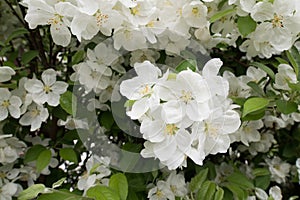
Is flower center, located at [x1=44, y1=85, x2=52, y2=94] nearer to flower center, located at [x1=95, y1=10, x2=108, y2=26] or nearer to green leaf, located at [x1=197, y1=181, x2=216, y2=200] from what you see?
flower center, located at [x1=95, y1=10, x2=108, y2=26]

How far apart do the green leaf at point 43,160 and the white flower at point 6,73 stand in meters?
0.22

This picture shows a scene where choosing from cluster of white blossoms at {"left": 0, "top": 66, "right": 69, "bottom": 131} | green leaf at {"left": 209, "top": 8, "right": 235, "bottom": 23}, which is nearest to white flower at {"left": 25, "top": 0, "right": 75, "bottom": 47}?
cluster of white blossoms at {"left": 0, "top": 66, "right": 69, "bottom": 131}

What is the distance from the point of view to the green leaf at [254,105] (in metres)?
1.09

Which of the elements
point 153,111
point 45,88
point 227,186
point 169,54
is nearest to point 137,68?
point 153,111

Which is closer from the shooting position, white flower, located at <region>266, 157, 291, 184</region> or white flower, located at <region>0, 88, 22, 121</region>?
white flower, located at <region>0, 88, 22, 121</region>

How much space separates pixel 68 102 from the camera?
125cm

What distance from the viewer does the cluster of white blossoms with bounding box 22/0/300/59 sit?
1.06m

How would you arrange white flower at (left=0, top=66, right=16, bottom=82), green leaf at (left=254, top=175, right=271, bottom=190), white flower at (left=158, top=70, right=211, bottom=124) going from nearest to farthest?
white flower at (left=158, top=70, right=211, bottom=124), white flower at (left=0, top=66, right=16, bottom=82), green leaf at (left=254, top=175, right=271, bottom=190)

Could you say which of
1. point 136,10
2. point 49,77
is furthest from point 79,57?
point 136,10

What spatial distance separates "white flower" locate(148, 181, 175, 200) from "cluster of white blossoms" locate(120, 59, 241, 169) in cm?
27

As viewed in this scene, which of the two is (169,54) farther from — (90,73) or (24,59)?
(24,59)

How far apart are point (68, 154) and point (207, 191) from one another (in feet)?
1.33

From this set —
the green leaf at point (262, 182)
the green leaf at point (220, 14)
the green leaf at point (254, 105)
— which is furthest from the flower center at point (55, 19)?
the green leaf at point (262, 182)

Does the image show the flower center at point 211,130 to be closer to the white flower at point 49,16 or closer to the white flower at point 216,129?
the white flower at point 216,129
